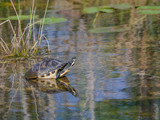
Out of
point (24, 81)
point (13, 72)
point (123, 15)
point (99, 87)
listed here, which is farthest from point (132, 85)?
point (123, 15)

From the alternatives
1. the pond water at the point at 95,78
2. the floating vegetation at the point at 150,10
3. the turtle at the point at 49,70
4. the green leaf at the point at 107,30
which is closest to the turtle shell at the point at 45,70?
the turtle at the point at 49,70

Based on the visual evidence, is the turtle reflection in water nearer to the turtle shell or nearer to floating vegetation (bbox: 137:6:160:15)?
the turtle shell

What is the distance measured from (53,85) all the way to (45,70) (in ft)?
0.94

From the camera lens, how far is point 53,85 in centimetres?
420

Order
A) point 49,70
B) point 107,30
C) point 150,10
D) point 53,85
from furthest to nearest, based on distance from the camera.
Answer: point 150,10 < point 107,30 < point 49,70 < point 53,85

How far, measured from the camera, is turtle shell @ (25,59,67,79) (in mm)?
4387

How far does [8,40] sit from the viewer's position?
6.71m

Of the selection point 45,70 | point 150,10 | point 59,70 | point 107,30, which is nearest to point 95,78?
point 59,70

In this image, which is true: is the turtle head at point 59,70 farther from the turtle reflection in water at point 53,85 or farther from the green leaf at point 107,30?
the green leaf at point 107,30

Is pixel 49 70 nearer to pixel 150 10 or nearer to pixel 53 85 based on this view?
pixel 53 85

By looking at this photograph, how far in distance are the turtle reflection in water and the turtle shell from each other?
61mm

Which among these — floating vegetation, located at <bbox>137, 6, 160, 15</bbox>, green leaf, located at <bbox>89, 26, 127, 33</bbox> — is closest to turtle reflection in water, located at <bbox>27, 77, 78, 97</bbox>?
green leaf, located at <bbox>89, 26, 127, 33</bbox>

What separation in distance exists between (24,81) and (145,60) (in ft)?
5.12

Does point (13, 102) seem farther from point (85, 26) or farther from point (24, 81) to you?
point (85, 26)
